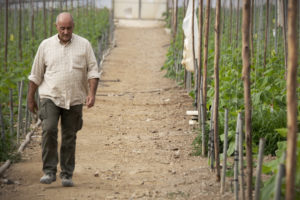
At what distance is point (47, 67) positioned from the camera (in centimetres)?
475

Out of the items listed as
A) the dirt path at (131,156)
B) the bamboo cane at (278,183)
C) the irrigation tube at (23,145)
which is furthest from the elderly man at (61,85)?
the bamboo cane at (278,183)

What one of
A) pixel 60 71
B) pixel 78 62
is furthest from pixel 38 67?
pixel 78 62

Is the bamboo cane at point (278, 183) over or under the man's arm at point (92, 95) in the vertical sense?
under

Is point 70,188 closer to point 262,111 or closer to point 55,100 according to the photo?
point 55,100

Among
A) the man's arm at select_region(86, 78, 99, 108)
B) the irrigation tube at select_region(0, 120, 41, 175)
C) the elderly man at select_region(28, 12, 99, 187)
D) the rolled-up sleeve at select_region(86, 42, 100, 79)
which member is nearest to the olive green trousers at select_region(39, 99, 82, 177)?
the elderly man at select_region(28, 12, 99, 187)

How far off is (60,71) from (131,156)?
1.69 meters

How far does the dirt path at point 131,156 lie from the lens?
4.66 m

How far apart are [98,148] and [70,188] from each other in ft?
5.62

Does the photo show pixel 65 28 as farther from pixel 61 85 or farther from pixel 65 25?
pixel 61 85

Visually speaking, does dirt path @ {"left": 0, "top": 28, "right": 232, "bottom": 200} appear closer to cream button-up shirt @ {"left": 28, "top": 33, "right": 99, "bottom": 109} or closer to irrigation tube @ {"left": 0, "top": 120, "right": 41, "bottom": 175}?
irrigation tube @ {"left": 0, "top": 120, "right": 41, "bottom": 175}

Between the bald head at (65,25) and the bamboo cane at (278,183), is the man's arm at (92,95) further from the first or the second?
the bamboo cane at (278,183)

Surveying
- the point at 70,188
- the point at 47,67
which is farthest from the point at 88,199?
the point at 47,67

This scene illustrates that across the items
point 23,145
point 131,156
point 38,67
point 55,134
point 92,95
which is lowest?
point 131,156

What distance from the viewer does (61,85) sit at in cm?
470
